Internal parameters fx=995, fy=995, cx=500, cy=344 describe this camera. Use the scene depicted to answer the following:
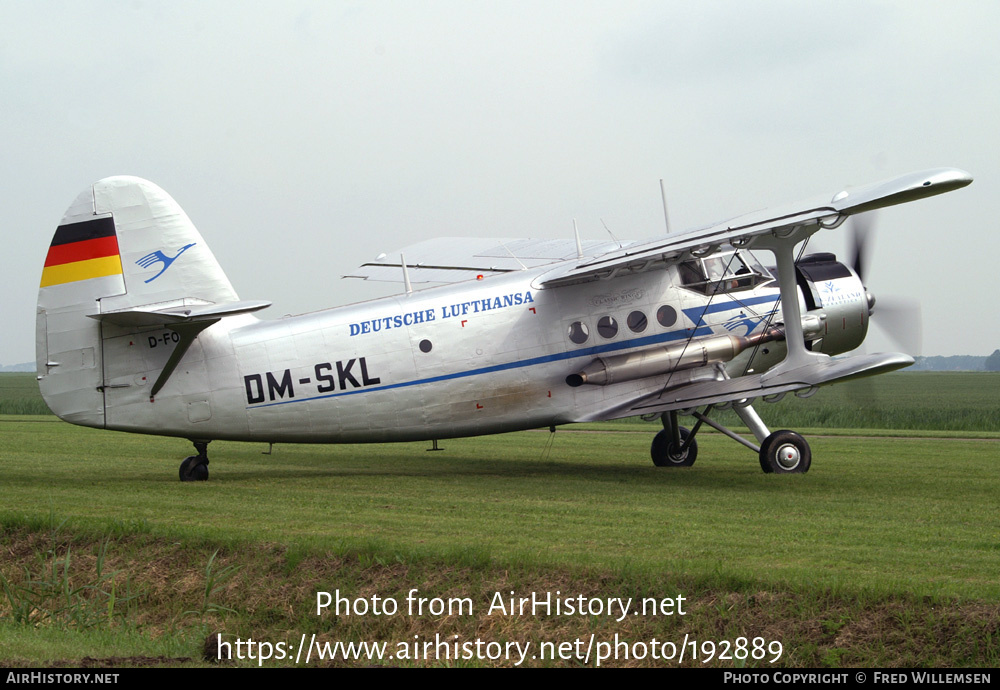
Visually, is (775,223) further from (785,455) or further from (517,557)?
(517,557)

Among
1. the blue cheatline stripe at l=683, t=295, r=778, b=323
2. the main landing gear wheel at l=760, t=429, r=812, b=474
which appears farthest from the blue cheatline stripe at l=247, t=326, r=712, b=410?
the main landing gear wheel at l=760, t=429, r=812, b=474

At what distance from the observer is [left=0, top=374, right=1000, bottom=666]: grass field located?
7.79 m

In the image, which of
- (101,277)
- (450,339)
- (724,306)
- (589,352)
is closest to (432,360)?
(450,339)

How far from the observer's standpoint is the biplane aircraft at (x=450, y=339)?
1492cm

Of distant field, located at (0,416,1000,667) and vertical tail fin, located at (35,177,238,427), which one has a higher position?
vertical tail fin, located at (35,177,238,427)

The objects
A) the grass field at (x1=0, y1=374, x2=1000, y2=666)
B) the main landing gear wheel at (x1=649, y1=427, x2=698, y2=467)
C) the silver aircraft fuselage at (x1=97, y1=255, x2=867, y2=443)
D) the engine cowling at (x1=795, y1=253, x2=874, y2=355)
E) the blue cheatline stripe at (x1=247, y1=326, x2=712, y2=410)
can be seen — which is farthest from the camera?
the main landing gear wheel at (x1=649, y1=427, x2=698, y2=467)

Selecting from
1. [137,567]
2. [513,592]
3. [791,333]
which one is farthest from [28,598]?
[791,333]

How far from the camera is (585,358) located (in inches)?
646

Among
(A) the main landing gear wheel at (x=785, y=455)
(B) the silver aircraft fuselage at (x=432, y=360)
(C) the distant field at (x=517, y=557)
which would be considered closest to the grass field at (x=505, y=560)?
(C) the distant field at (x=517, y=557)

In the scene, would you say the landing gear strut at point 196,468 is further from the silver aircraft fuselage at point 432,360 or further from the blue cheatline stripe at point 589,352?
the blue cheatline stripe at point 589,352

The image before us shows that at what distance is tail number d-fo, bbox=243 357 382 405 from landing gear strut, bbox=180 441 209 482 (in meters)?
1.25

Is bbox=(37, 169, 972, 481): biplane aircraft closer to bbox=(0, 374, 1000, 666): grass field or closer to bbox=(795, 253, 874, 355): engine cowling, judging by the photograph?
bbox=(795, 253, 874, 355): engine cowling

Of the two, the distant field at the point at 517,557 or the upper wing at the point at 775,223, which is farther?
the upper wing at the point at 775,223

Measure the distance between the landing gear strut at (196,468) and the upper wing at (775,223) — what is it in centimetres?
609
